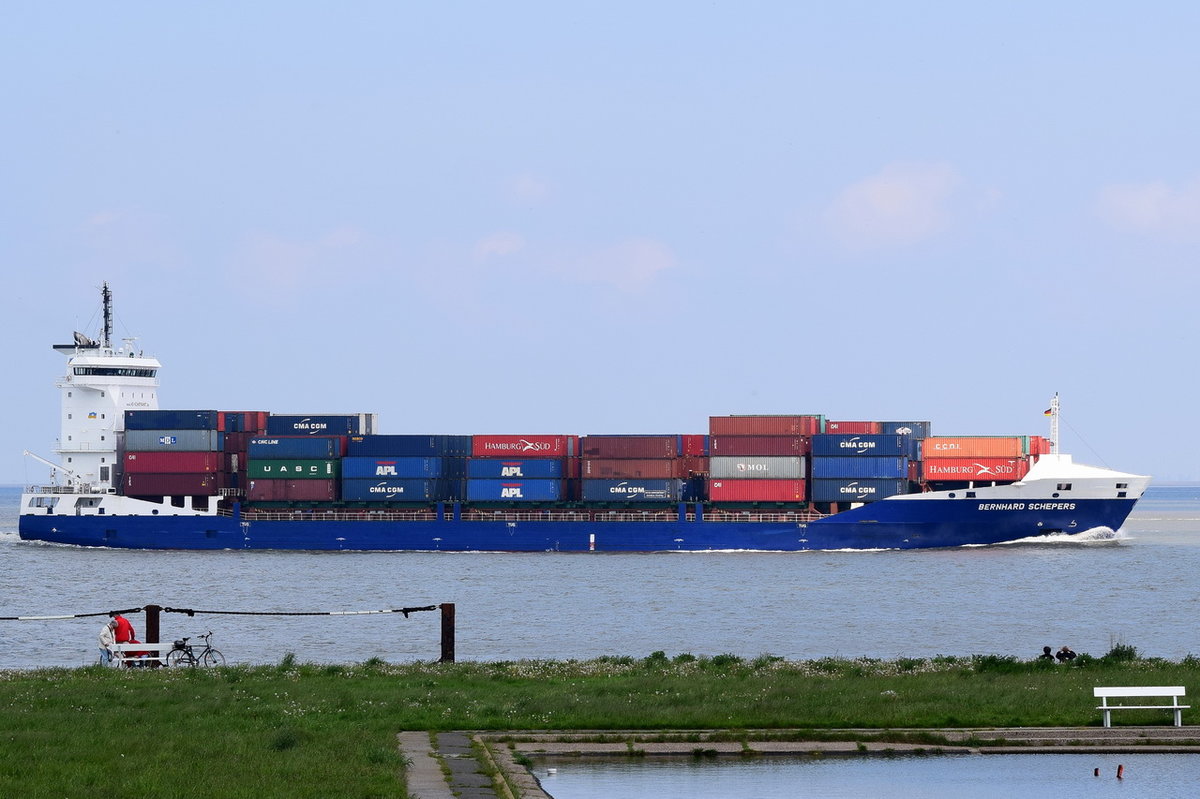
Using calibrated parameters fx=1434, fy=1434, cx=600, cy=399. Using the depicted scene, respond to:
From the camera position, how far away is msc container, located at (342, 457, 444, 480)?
6506cm

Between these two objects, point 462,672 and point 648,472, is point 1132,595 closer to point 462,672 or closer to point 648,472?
point 648,472

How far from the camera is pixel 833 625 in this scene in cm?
3556

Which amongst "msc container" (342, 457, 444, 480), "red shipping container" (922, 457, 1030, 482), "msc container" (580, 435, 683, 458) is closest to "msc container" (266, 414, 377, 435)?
"msc container" (342, 457, 444, 480)

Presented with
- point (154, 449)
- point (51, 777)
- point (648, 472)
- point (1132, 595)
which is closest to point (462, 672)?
point (51, 777)

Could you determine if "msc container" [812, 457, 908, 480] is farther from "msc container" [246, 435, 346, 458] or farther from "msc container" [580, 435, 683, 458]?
"msc container" [246, 435, 346, 458]

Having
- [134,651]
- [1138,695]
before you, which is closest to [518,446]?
[134,651]

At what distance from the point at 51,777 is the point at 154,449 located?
56704 mm

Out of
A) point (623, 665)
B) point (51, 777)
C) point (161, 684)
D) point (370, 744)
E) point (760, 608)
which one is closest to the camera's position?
point (51, 777)

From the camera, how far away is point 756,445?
62.2 metres

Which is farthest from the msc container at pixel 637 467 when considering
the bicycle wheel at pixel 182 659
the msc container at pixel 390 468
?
the bicycle wheel at pixel 182 659

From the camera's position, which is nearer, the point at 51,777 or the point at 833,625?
the point at 51,777

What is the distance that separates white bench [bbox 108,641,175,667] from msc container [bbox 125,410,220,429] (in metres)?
46.4

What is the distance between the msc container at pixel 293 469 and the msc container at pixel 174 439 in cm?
275

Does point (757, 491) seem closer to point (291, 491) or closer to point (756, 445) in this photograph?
point (756, 445)
